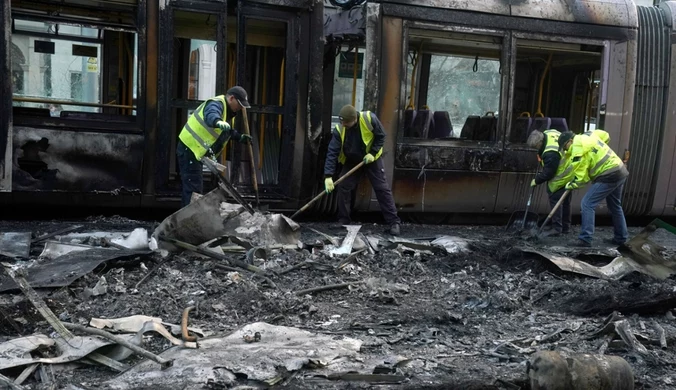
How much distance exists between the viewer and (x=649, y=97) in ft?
29.2

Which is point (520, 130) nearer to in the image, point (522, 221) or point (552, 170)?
point (552, 170)

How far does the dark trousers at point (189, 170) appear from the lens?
7.18 m

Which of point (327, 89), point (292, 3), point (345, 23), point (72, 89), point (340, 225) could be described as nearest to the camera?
point (72, 89)

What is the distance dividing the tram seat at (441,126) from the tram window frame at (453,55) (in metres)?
0.05

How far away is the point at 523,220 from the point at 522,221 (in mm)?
34

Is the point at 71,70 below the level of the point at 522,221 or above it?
above

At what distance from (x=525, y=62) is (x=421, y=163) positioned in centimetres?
233

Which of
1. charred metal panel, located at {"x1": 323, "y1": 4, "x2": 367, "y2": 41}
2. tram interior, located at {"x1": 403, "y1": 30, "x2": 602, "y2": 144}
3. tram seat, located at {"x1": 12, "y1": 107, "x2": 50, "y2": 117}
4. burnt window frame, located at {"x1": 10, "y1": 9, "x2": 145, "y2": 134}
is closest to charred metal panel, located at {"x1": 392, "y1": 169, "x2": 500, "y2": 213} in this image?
tram interior, located at {"x1": 403, "y1": 30, "x2": 602, "y2": 144}

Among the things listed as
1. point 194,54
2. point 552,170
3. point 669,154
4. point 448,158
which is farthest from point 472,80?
point 194,54

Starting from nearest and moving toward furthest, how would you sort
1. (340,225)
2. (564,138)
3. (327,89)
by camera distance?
(564,138) → (340,225) → (327,89)

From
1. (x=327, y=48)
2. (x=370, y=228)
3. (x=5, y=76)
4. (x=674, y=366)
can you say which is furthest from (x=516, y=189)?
(x=5, y=76)

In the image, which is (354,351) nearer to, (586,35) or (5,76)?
(5,76)

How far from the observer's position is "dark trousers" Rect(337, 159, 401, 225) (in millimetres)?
7961

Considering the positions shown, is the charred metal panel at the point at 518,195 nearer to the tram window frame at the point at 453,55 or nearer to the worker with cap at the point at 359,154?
the tram window frame at the point at 453,55
